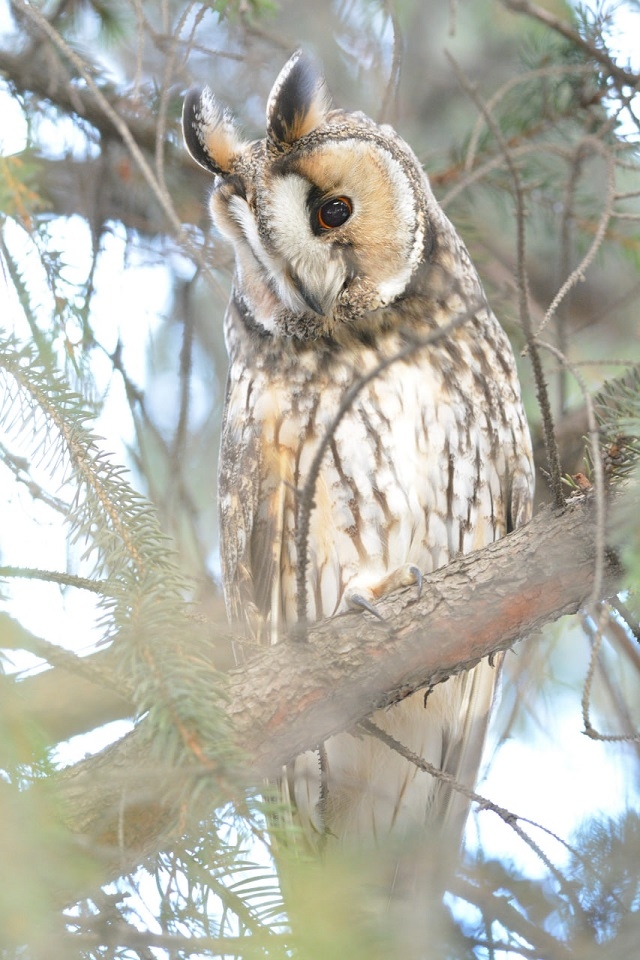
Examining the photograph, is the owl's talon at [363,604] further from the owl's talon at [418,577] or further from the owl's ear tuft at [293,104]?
the owl's ear tuft at [293,104]

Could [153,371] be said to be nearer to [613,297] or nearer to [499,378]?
[499,378]

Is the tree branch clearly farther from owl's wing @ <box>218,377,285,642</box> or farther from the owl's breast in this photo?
owl's wing @ <box>218,377,285,642</box>

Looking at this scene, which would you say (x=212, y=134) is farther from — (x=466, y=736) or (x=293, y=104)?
(x=466, y=736)

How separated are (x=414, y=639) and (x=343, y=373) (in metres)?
0.58

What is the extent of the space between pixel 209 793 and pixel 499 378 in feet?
3.96

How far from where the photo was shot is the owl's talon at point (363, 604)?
1443 millimetres

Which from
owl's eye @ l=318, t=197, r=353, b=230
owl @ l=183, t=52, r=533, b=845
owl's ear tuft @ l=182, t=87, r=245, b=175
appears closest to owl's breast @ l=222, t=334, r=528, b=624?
owl @ l=183, t=52, r=533, b=845

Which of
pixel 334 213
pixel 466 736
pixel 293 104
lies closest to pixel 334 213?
pixel 334 213

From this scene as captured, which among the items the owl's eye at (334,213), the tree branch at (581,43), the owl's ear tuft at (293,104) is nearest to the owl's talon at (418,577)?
the owl's eye at (334,213)

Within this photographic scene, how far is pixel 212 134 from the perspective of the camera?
5.57 ft

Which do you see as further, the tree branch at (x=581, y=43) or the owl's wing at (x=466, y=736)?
the owl's wing at (x=466, y=736)

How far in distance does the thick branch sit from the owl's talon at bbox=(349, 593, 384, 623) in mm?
12

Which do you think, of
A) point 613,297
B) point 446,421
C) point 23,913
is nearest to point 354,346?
point 446,421

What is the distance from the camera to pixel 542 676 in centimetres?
208
